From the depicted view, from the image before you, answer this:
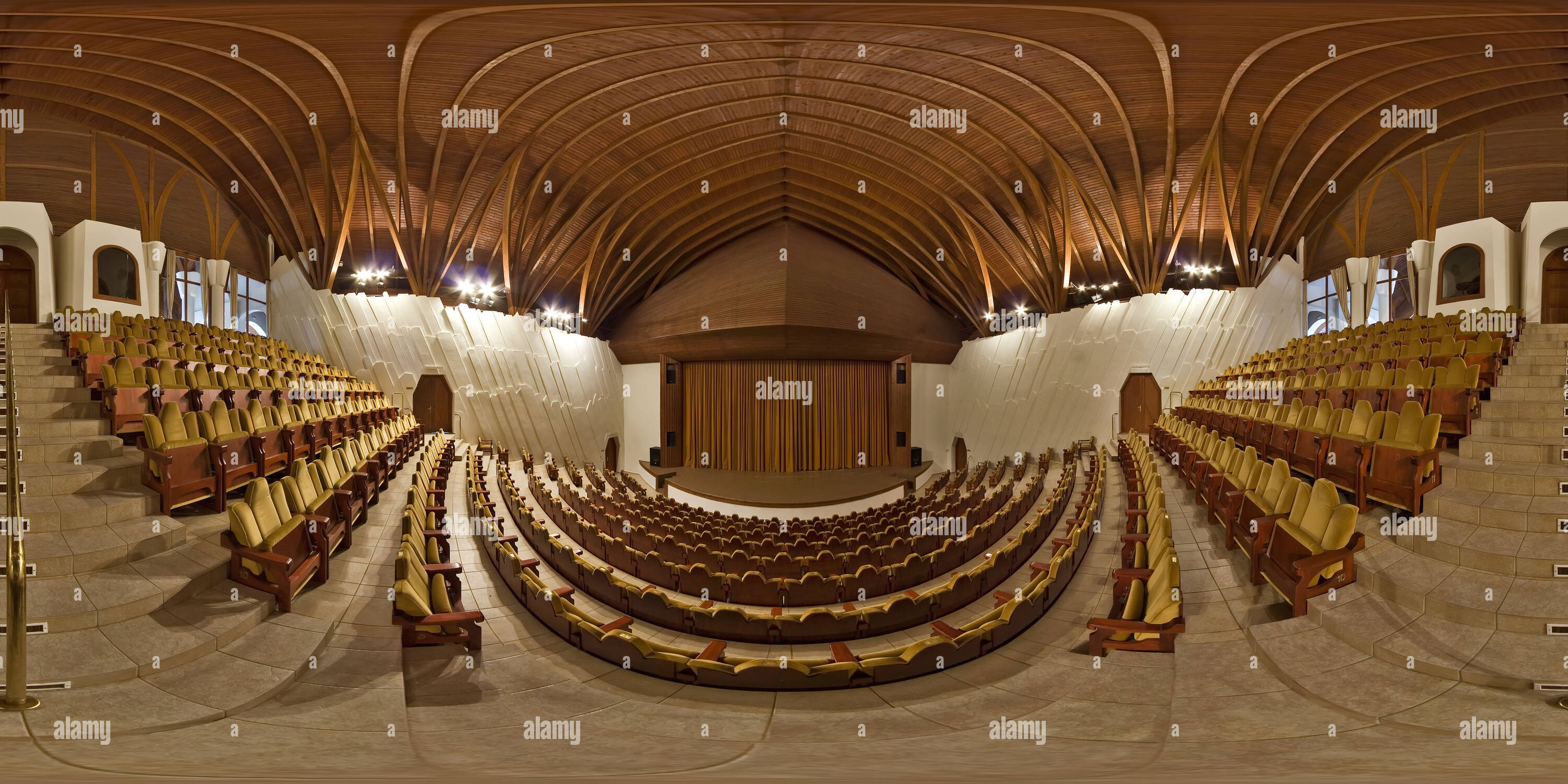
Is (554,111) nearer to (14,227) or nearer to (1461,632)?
(14,227)

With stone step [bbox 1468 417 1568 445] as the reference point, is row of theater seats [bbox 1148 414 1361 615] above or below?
→ below

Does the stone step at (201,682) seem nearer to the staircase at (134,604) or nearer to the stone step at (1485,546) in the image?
the staircase at (134,604)

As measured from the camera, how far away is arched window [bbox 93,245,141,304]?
1241 cm

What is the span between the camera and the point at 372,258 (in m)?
15.8

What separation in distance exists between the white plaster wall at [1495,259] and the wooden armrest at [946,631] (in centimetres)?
1231

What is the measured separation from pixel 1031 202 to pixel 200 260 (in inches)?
792

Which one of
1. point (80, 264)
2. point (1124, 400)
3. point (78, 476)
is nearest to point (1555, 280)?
point (1124, 400)

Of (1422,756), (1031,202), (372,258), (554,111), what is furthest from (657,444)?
(1422,756)

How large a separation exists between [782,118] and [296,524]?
14.1m

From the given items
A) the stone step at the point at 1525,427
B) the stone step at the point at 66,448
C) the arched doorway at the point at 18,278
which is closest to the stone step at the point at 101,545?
the stone step at the point at 66,448

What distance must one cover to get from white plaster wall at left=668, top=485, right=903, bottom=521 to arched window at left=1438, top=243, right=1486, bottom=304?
39.6 feet

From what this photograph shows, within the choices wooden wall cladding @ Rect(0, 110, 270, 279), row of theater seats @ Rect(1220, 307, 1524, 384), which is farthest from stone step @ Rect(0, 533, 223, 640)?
wooden wall cladding @ Rect(0, 110, 270, 279)

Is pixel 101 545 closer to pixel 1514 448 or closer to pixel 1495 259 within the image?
pixel 1514 448

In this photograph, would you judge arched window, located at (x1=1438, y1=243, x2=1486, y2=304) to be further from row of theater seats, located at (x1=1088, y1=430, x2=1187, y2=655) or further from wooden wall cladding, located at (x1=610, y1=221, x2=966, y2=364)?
wooden wall cladding, located at (x1=610, y1=221, x2=966, y2=364)
